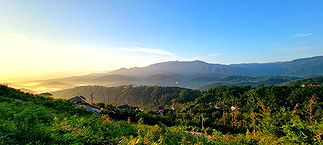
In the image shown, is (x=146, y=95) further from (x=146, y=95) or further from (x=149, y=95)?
(x=149, y=95)

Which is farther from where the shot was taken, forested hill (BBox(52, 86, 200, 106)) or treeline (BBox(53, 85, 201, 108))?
forested hill (BBox(52, 86, 200, 106))

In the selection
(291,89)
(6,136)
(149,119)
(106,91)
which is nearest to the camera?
(6,136)

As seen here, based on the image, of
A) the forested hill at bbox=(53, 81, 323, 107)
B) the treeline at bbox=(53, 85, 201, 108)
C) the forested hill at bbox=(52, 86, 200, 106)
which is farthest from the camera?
the forested hill at bbox=(52, 86, 200, 106)

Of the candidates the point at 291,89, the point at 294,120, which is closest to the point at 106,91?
the point at 291,89

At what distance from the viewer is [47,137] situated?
3.83 m

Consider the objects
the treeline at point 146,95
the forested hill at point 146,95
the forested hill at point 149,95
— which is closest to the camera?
the forested hill at point 149,95

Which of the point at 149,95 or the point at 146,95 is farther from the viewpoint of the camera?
the point at 146,95

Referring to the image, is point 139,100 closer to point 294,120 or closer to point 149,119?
point 149,119

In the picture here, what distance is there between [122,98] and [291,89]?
11289cm

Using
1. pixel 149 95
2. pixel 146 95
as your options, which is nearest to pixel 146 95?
pixel 146 95

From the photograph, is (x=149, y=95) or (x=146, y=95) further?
(x=146, y=95)

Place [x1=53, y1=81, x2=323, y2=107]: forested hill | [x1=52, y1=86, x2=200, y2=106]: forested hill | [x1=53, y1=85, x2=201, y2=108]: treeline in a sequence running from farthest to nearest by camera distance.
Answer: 1. [x1=52, y1=86, x2=200, y2=106]: forested hill
2. [x1=53, y1=85, x2=201, y2=108]: treeline
3. [x1=53, y1=81, x2=323, y2=107]: forested hill

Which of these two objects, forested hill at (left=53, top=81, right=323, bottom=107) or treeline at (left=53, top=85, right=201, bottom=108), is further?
treeline at (left=53, top=85, right=201, bottom=108)

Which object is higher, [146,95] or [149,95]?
[149,95]
